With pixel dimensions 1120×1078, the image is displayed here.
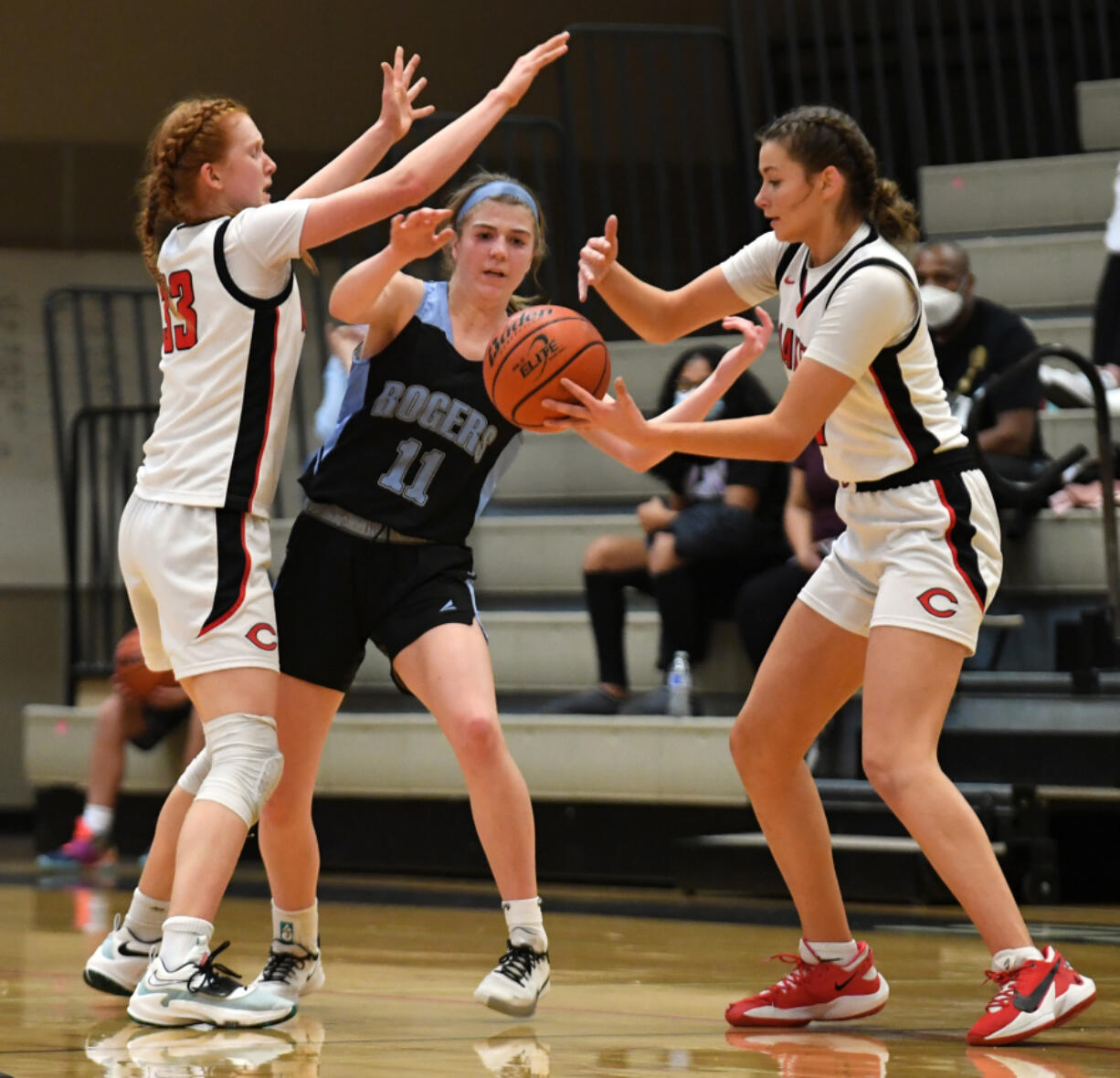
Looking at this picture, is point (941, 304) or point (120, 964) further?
point (941, 304)

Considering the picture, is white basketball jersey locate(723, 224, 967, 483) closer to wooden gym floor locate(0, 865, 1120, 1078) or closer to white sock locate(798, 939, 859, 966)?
white sock locate(798, 939, 859, 966)

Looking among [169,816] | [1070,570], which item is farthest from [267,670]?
[1070,570]

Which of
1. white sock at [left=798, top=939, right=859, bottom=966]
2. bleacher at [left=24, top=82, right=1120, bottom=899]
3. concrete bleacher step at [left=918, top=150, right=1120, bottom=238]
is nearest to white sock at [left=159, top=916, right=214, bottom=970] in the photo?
white sock at [left=798, top=939, right=859, bottom=966]

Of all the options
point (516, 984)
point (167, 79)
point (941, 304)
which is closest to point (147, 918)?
point (516, 984)

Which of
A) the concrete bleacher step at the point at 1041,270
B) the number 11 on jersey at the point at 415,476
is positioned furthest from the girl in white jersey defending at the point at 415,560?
the concrete bleacher step at the point at 1041,270

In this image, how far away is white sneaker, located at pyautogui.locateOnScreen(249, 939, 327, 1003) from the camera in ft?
13.4

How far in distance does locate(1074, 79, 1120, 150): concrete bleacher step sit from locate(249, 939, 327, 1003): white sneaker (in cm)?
691

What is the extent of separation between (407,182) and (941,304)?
3763 mm

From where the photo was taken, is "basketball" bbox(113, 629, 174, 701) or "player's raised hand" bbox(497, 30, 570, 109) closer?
"player's raised hand" bbox(497, 30, 570, 109)

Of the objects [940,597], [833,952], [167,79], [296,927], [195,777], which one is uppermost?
[167,79]

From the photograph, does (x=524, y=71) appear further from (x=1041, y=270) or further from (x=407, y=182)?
(x=1041, y=270)

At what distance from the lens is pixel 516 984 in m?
3.91

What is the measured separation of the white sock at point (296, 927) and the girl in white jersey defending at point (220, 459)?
0.88 feet

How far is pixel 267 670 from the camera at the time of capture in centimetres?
385
